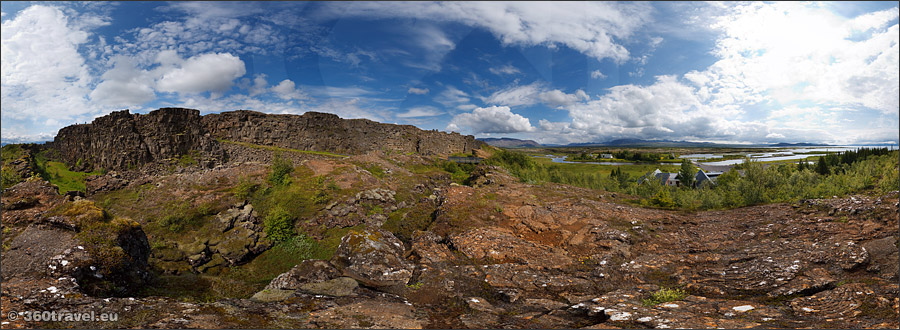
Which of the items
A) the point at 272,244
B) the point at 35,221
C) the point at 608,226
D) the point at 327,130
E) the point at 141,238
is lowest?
the point at 272,244

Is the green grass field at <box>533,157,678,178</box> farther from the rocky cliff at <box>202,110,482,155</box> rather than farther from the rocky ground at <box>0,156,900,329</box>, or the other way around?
the rocky ground at <box>0,156,900,329</box>

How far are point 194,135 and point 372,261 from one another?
25.3m

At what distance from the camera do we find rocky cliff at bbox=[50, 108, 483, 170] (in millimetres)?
21203

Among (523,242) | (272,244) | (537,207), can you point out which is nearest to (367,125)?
(272,244)

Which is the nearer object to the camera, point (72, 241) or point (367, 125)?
point (72, 241)

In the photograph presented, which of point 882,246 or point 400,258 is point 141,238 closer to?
point 400,258

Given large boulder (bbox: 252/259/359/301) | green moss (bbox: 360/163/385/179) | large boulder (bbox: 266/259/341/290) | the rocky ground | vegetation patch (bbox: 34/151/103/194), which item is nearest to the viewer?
the rocky ground

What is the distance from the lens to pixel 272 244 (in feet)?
42.3

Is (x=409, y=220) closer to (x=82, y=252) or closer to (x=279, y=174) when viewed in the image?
(x=279, y=174)

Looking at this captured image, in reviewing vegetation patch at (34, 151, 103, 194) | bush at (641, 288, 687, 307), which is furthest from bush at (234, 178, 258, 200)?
bush at (641, 288, 687, 307)

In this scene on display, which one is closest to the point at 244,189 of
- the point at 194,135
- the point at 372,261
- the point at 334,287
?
the point at 372,261

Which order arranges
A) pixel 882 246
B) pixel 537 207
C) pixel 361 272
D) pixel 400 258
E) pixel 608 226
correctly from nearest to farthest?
pixel 882 246
pixel 361 272
pixel 400 258
pixel 608 226
pixel 537 207

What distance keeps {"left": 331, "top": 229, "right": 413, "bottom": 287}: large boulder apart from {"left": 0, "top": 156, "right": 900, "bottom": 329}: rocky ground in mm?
38

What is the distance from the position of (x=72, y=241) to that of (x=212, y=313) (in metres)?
4.33
